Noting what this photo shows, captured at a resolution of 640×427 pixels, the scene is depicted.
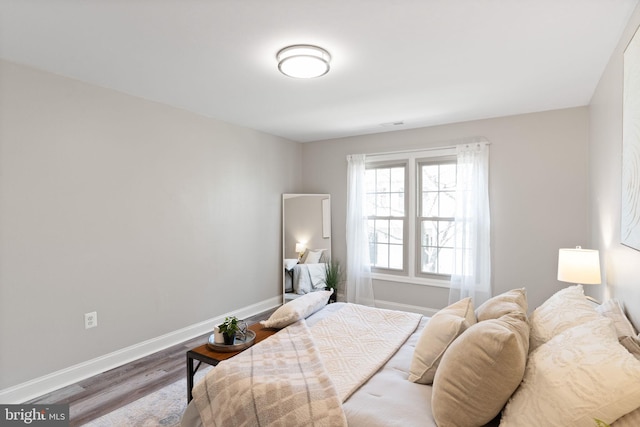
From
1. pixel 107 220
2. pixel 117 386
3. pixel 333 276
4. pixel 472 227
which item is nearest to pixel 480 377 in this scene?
pixel 117 386

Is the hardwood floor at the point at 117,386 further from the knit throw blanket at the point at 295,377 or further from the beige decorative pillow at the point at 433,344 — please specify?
the beige decorative pillow at the point at 433,344

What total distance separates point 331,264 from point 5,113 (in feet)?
12.7

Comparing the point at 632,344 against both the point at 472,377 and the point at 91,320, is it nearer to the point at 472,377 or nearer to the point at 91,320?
the point at 472,377

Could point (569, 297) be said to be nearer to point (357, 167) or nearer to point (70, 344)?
point (357, 167)

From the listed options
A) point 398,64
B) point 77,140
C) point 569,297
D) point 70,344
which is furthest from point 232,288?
point 569,297

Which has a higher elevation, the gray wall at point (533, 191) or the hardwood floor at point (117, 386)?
the gray wall at point (533, 191)

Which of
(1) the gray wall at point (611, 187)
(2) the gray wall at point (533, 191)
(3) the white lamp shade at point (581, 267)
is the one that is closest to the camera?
(1) the gray wall at point (611, 187)

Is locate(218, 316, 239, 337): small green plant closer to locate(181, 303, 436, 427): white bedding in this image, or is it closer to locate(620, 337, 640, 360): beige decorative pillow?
locate(181, 303, 436, 427): white bedding

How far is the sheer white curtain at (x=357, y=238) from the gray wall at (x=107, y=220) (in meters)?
1.41

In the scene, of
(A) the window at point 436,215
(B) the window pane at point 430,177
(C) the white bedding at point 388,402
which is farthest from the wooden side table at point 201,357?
(B) the window pane at point 430,177

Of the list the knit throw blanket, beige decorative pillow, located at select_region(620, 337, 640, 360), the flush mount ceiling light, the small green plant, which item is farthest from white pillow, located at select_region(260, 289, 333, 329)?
beige decorative pillow, located at select_region(620, 337, 640, 360)

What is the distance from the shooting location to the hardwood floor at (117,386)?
2.42 meters

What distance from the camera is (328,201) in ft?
16.7

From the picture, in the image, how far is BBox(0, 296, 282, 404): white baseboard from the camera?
2.48 meters
